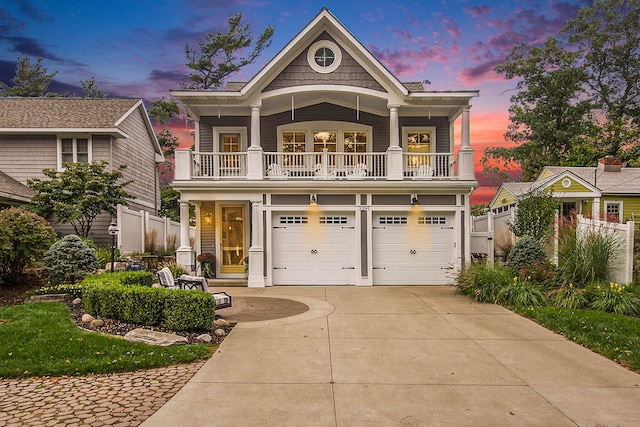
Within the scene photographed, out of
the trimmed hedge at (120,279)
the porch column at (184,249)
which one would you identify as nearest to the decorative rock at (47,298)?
the trimmed hedge at (120,279)

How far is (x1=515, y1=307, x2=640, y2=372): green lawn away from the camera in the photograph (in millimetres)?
6359

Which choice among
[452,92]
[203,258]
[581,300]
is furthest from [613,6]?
[203,258]

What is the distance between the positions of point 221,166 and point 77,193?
5.40m

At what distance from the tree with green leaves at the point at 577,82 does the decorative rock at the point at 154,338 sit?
98.8ft

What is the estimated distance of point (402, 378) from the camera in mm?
5285

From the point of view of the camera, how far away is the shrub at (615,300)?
9016mm

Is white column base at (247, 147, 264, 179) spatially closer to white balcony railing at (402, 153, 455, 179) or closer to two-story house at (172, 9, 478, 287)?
two-story house at (172, 9, 478, 287)

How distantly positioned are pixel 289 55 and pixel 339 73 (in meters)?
1.74

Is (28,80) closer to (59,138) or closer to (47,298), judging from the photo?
(59,138)

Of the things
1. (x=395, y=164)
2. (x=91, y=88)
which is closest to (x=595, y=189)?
(x=395, y=164)

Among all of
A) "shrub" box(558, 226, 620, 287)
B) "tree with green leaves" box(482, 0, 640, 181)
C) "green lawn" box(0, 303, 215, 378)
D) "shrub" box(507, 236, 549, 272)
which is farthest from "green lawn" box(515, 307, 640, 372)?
"tree with green leaves" box(482, 0, 640, 181)

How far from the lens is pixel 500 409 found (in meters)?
4.43

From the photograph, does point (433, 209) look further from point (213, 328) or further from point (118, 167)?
point (118, 167)

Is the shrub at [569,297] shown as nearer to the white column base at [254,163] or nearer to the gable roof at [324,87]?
the gable roof at [324,87]
